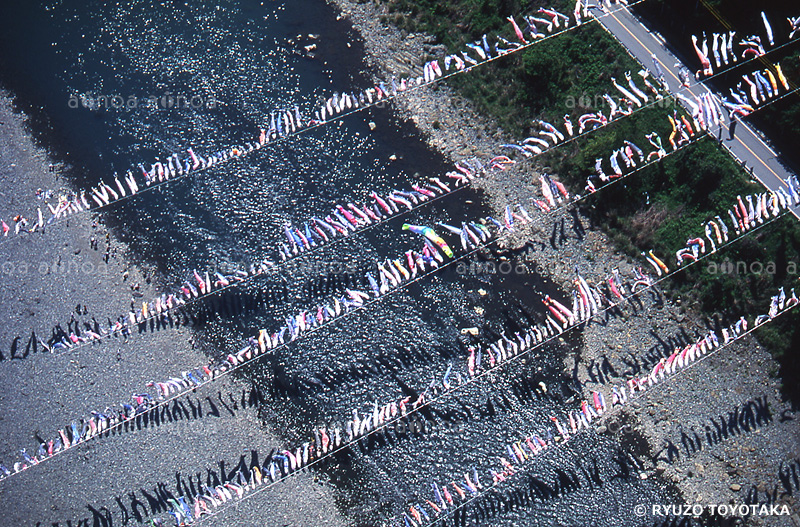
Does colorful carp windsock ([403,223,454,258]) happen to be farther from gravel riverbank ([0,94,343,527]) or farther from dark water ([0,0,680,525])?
gravel riverbank ([0,94,343,527])

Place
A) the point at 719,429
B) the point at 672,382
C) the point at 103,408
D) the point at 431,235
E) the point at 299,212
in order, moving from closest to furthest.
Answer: the point at 719,429, the point at 672,382, the point at 103,408, the point at 431,235, the point at 299,212

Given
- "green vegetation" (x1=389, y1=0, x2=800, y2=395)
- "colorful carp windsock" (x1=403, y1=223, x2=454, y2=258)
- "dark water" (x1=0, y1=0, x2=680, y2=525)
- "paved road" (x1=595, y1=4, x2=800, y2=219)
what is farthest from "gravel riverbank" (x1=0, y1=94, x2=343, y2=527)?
"paved road" (x1=595, y1=4, x2=800, y2=219)

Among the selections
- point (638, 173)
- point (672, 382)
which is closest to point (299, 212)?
point (638, 173)

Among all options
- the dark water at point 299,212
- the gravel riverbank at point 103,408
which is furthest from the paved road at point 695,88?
the gravel riverbank at point 103,408

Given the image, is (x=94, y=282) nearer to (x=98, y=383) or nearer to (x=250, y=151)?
(x=98, y=383)

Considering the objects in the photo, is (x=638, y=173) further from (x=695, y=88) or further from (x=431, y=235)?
(x=431, y=235)

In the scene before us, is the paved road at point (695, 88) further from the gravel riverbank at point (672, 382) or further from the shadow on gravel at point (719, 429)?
the shadow on gravel at point (719, 429)
